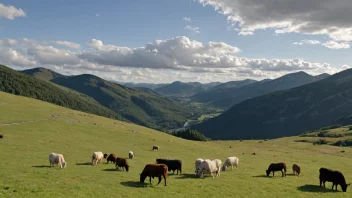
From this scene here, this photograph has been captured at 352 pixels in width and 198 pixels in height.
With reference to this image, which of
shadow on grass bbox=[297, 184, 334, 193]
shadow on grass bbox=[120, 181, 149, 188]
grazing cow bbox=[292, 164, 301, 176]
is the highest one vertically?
grazing cow bbox=[292, 164, 301, 176]

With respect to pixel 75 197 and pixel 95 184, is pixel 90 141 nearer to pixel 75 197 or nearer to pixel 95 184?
pixel 95 184

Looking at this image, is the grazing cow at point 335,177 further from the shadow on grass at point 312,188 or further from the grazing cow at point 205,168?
the grazing cow at point 205,168

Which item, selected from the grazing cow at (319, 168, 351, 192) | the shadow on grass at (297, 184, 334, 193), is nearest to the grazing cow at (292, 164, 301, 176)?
the shadow on grass at (297, 184, 334, 193)

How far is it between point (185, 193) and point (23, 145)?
36051 millimetres

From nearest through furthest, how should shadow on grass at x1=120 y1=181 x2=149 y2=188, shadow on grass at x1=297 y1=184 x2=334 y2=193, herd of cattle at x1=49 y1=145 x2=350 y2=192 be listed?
shadow on grass at x1=120 y1=181 x2=149 y2=188 < herd of cattle at x1=49 y1=145 x2=350 y2=192 < shadow on grass at x1=297 y1=184 x2=334 y2=193

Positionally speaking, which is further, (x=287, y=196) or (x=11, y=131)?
(x=11, y=131)

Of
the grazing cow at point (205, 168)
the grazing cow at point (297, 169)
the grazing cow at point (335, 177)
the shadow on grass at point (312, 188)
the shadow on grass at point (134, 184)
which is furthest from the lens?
the grazing cow at point (297, 169)

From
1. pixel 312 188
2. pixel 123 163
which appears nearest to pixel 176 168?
pixel 123 163

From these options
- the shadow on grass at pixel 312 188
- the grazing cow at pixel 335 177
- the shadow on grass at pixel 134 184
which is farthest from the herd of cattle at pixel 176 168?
the shadow on grass at pixel 312 188

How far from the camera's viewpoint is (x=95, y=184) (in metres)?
28.1

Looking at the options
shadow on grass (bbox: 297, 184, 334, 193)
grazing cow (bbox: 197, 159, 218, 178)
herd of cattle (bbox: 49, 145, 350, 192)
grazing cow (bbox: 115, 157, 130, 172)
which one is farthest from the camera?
grazing cow (bbox: 115, 157, 130, 172)

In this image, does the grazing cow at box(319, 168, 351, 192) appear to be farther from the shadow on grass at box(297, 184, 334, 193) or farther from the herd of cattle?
the shadow on grass at box(297, 184, 334, 193)

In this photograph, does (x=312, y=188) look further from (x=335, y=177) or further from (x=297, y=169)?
(x=297, y=169)

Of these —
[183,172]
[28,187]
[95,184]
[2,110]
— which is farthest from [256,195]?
[2,110]
